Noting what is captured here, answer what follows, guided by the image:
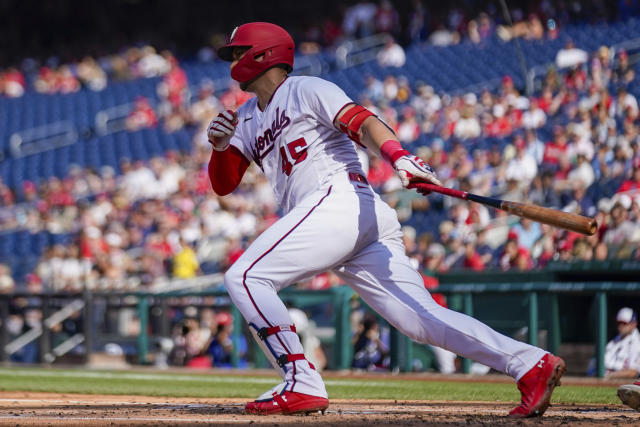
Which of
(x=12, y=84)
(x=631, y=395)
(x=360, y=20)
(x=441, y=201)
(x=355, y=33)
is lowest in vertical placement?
(x=631, y=395)

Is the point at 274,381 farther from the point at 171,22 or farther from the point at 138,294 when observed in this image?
the point at 171,22

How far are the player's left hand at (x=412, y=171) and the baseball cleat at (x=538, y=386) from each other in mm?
791

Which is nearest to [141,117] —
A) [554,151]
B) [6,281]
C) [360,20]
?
[360,20]

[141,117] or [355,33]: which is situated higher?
[355,33]

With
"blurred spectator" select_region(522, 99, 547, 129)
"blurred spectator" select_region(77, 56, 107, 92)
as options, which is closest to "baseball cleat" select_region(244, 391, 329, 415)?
"blurred spectator" select_region(522, 99, 547, 129)

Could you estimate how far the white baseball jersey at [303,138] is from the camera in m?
4.04

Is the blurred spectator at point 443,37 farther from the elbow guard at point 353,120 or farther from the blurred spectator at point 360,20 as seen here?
the elbow guard at point 353,120

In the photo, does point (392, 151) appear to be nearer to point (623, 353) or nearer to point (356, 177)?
point (356, 177)

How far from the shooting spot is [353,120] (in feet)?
12.7

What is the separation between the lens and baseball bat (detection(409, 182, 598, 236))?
3504 millimetres

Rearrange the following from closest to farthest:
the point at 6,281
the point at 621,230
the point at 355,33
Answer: the point at 621,230, the point at 6,281, the point at 355,33

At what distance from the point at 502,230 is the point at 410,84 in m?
6.52

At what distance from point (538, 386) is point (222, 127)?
63.8 inches

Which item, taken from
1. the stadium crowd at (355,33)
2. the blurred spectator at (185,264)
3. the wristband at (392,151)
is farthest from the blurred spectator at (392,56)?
the wristband at (392,151)
